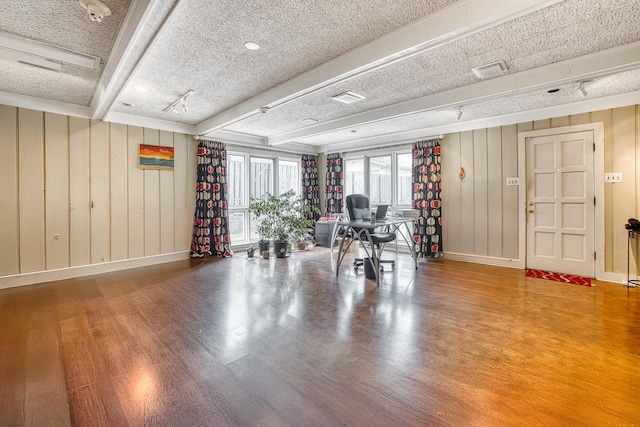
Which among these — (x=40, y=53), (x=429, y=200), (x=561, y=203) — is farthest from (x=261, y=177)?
(x=561, y=203)

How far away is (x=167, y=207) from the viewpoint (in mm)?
5164

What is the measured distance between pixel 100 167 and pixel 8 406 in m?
3.71

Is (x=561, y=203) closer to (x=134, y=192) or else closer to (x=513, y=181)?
(x=513, y=181)

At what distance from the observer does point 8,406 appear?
1.60 metres

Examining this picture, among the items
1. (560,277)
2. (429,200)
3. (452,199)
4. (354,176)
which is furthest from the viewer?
(354,176)

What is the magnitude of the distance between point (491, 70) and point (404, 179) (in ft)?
11.0

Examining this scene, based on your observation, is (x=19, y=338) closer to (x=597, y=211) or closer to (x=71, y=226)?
(x=71, y=226)

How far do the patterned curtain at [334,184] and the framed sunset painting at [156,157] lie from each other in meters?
3.47

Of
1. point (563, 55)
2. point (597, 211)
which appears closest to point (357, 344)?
point (563, 55)

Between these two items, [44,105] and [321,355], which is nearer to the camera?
[321,355]

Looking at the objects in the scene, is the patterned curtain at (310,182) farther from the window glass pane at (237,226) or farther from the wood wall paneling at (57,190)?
the wood wall paneling at (57,190)

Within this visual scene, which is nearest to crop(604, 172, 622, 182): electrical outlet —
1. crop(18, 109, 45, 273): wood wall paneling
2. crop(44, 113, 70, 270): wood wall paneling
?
crop(44, 113, 70, 270): wood wall paneling

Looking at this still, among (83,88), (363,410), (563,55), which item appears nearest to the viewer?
(363,410)

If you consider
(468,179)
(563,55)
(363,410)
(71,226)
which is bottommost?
(363,410)
